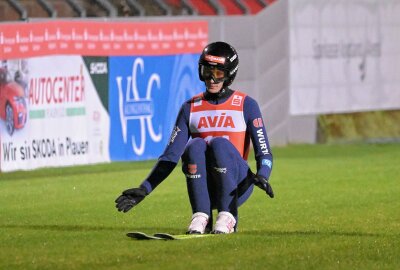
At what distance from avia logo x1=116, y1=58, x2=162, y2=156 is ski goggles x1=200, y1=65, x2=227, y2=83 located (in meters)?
11.5

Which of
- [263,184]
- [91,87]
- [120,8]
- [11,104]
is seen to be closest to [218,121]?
[263,184]

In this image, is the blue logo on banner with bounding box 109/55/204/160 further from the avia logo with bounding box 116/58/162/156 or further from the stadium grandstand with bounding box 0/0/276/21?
the stadium grandstand with bounding box 0/0/276/21

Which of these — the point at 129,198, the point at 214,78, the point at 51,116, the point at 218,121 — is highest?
the point at 214,78

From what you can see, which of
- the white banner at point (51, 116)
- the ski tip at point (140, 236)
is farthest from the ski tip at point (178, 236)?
the white banner at point (51, 116)

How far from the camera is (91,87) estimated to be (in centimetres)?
2289

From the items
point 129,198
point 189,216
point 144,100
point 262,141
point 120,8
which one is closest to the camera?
point 129,198

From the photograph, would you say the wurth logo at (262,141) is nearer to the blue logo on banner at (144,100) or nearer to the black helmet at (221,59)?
the black helmet at (221,59)

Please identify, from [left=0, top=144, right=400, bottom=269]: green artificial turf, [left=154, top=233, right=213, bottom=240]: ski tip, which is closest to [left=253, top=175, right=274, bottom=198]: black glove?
[left=0, top=144, right=400, bottom=269]: green artificial turf

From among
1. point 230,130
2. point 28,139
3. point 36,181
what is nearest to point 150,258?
point 230,130

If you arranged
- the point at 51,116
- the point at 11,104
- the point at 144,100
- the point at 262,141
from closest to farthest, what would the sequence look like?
the point at 262,141
the point at 11,104
the point at 51,116
the point at 144,100

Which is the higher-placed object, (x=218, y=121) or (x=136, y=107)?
(x=218, y=121)

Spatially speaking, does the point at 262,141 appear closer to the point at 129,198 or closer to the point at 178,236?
the point at 178,236

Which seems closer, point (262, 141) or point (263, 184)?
point (263, 184)

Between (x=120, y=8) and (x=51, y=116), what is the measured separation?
351cm
